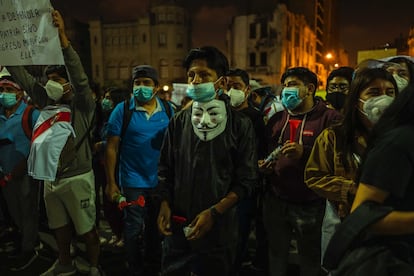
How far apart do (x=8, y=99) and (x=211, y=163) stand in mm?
3048

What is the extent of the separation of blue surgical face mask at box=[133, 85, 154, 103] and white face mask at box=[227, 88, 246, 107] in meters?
1.10

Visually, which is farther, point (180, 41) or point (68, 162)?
point (180, 41)

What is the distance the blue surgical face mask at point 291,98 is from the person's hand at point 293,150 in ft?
1.62

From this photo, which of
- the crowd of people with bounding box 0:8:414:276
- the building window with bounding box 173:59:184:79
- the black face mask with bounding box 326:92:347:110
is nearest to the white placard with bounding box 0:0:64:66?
the crowd of people with bounding box 0:8:414:276

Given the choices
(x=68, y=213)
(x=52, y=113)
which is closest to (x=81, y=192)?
(x=68, y=213)

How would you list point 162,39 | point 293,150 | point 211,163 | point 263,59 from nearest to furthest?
point 211,163 → point 293,150 → point 263,59 → point 162,39

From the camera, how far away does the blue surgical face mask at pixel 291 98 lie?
354 cm

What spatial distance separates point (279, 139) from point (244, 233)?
3.80ft

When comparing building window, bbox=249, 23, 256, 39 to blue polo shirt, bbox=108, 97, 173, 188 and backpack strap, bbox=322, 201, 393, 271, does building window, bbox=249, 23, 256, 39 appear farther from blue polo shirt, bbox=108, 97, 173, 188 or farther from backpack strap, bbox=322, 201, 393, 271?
backpack strap, bbox=322, 201, 393, 271

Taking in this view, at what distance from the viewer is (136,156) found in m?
3.98

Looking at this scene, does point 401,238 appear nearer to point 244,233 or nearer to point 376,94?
point 376,94

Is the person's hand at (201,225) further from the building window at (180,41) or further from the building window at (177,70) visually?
the building window at (180,41)

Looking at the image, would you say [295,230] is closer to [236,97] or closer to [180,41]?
[236,97]

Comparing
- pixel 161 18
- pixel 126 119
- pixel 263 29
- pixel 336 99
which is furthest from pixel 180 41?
pixel 126 119
